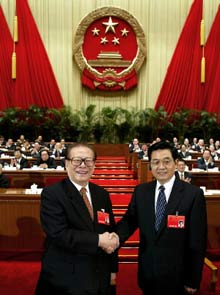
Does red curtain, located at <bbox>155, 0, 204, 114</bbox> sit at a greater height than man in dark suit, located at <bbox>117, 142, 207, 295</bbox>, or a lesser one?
greater

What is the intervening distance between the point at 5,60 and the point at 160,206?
1389 centimetres

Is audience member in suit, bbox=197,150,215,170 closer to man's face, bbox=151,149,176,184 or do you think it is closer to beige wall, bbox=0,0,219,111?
man's face, bbox=151,149,176,184

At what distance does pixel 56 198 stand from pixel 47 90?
13619 mm

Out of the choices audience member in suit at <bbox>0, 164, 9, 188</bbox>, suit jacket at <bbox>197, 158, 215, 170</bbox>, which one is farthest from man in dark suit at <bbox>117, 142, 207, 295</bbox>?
suit jacket at <bbox>197, 158, 215, 170</bbox>

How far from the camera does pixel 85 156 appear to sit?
2133 mm

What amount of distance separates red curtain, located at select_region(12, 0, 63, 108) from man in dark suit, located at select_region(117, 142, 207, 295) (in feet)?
43.7

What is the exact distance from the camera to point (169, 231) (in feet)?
7.36

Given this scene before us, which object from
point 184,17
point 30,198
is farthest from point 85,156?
point 184,17

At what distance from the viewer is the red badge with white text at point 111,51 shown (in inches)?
613

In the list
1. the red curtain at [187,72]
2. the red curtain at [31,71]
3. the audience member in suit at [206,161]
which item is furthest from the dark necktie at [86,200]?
the red curtain at [187,72]

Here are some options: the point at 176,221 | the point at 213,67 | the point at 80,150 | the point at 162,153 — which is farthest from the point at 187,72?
the point at 80,150

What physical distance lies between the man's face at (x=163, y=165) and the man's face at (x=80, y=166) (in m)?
0.39

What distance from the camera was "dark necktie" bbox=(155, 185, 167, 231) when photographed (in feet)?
7.51

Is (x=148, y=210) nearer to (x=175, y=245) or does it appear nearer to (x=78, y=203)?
(x=175, y=245)
